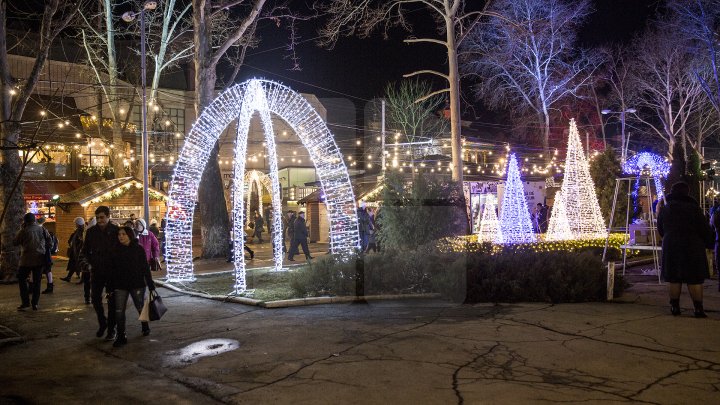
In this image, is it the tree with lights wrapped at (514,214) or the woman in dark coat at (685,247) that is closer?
the woman in dark coat at (685,247)

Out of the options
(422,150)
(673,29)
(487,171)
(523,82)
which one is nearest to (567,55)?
(523,82)

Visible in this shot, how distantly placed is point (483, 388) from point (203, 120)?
10588mm

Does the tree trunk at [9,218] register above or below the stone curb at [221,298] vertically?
above

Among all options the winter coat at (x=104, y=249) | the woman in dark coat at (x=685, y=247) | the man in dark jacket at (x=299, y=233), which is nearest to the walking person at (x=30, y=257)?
the winter coat at (x=104, y=249)

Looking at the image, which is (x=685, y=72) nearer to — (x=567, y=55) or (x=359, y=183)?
(x=567, y=55)

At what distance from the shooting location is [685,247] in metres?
8.48

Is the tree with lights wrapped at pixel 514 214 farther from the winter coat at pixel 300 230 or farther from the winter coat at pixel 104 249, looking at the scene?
the winter coat at pixel 104 249

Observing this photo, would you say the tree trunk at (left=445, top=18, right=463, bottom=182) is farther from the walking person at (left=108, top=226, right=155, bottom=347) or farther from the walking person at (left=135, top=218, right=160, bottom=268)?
the walking person at (left=108, top=226, right=155, bottom=347)

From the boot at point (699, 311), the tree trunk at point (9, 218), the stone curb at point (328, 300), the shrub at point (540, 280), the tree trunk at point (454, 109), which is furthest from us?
the tree trunk at point (454, 109)

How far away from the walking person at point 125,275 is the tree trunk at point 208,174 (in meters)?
11.3

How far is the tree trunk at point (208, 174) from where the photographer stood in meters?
18.7

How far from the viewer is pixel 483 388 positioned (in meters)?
5.42

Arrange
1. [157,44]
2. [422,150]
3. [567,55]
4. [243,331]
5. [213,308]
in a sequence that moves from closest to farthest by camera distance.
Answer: [243,331] → [213,308] → [157,44] → [567,55] → [422,150]

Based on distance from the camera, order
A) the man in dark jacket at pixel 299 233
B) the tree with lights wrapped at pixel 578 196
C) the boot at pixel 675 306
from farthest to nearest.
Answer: the man in dark jacket at pixel 299 233 < the tree with lights wrapped at pixel 578 196 < the boot at pixel 675 306
